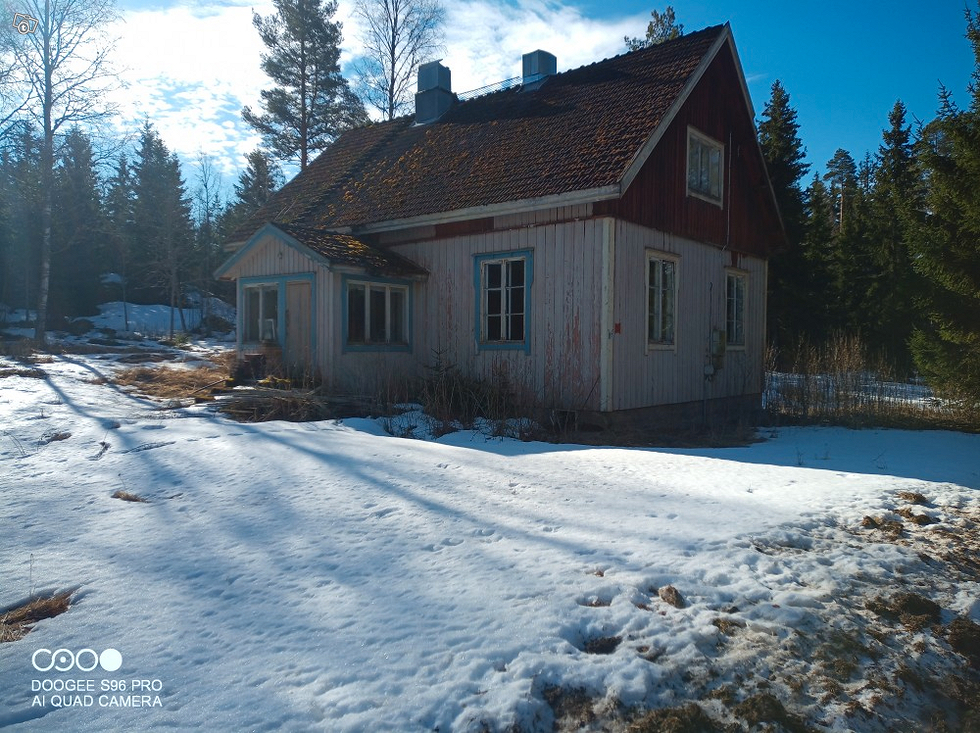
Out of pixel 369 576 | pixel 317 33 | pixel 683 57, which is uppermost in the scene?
pixel 317 33

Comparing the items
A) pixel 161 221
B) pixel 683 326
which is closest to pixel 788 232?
pixel 683 326

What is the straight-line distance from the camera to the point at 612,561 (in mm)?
3809

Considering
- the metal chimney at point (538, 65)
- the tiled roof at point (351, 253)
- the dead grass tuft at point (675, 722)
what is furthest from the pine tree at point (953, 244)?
the dead grass tuft at point (675, 722)

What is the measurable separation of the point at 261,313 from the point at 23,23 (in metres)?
16.8

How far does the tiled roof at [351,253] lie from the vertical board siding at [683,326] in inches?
165

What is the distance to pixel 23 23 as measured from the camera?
2083cm

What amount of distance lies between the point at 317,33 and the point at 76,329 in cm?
1795

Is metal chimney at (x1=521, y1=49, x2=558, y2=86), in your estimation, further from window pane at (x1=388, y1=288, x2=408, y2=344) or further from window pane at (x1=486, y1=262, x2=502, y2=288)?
window pane at (x1=388, y1=288, x2=408, y2=344)

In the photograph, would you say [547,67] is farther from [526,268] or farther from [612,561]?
[612,561]

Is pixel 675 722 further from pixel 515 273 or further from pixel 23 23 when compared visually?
pixel 23 23

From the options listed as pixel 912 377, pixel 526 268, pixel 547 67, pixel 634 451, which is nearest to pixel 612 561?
pixel 634 451

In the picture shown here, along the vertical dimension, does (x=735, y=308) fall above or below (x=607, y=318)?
above

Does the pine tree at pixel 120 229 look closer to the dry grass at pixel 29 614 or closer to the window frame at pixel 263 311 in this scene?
the window frame at pixel 263 311

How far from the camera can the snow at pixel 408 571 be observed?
8.63ft
